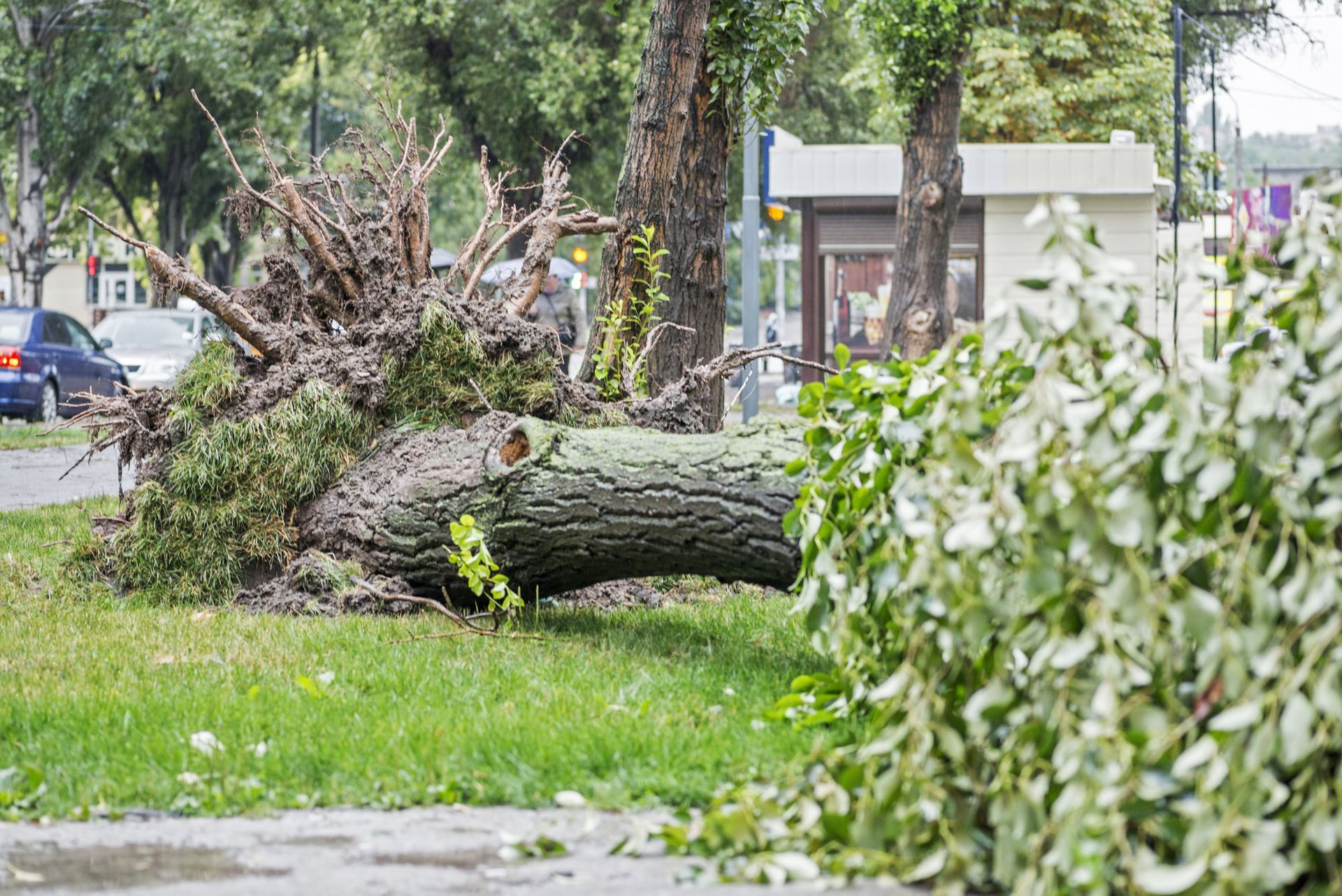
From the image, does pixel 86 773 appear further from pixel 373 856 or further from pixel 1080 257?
pixel 1080 257

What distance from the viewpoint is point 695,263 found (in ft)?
30.1

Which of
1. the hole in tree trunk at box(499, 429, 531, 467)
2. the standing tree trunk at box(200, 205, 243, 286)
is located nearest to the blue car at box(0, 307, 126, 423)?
the hole in tree trunk at box(499, 429, 531, 467)

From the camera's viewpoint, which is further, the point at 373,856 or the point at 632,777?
the point at 632,777

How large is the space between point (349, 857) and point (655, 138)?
617 centimetres

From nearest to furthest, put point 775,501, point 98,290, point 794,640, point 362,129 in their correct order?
1. point 775,501
2. point 794,640
3. point 362,129
4. point 98,290

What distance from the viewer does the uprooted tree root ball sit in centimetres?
610

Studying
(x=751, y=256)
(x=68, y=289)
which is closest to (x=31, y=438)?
(x=751, y=256)

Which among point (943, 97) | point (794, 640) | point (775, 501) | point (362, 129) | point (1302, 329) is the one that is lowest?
point (794, 640)

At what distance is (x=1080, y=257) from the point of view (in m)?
3.28

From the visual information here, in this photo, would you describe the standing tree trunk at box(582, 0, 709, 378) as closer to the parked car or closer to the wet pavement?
the wet pavement

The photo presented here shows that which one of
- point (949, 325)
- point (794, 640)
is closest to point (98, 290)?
point (949, 325)

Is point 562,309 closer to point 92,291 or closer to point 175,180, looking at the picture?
point 175,180

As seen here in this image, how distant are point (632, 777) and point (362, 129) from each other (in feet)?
16.9

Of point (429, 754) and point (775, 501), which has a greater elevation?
point (775, 501)
